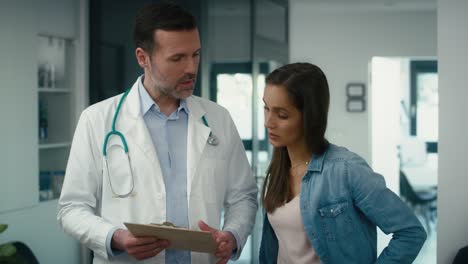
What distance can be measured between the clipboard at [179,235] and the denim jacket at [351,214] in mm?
279

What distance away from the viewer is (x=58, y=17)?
4.46 metres

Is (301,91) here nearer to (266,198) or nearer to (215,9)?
(266,198)

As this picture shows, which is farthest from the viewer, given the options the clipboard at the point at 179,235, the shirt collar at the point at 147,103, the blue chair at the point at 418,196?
the blue chair at the point at 418,196

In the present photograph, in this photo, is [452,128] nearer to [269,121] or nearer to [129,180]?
[269,121]

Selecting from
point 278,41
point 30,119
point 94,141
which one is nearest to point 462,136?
point 278,41

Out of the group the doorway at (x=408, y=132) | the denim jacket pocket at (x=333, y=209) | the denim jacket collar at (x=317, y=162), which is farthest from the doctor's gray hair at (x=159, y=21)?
the doorway at (x=408, y=132)

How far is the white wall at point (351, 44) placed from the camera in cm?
771

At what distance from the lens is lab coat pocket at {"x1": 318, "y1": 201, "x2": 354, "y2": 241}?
165 cm

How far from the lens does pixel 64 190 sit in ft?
5.90

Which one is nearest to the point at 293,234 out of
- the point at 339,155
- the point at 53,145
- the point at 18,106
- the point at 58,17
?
the point at 339,155

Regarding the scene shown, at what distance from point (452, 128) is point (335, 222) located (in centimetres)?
202

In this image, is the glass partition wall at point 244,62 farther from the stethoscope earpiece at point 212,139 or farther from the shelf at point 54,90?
the stethoscope earpiece at point 212,139

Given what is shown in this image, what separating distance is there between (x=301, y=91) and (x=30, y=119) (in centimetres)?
291

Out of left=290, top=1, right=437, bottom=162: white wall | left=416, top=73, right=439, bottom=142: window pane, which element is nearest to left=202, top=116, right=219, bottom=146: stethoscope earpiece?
left=290, top=1, right=437, bottom=162: white wall
